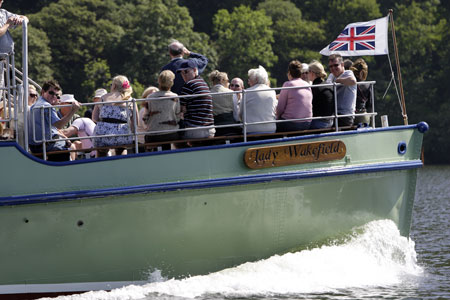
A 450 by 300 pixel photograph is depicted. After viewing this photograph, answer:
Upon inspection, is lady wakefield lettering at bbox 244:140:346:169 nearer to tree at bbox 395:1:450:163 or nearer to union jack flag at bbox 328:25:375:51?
union jack flag at bbox 328:25:375:51

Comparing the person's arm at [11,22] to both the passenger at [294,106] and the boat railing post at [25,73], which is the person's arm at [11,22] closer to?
the boat railing post at [25,73]

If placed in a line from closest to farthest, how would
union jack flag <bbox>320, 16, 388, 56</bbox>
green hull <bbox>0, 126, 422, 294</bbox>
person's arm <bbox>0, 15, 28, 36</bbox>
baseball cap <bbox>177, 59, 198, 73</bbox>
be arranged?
person's arm <bbox>0, 15, 28, 36</bbox>, green hull <bbox>0, 126, 422, 294</bbox>, baseball cap <bbox>177, 59, 198, 73</bbox>, union jack flag <bbox>320, 16, 388, 56</bbox>

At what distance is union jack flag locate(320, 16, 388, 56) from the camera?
489 inches

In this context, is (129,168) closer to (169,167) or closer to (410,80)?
(169,167)

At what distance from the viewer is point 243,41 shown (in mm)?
64062

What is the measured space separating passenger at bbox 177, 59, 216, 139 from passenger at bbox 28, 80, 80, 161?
129cm

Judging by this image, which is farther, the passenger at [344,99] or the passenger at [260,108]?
the passenger at [344,99]

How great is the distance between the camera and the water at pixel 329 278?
10.3 m

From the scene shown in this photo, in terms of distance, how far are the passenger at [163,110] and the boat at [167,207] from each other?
0.35 metres

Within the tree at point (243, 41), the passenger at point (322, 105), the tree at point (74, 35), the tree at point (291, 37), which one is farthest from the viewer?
the tree at point (291, 37)

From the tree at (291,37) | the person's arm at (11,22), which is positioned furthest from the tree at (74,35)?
the person's arm at (11,22)

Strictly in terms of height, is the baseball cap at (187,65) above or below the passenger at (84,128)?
above

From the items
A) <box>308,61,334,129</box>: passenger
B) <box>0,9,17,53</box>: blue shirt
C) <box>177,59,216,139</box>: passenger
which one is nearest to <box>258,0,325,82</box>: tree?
<box>308,61,334,129</box>: passenger

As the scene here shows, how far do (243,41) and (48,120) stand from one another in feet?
179
